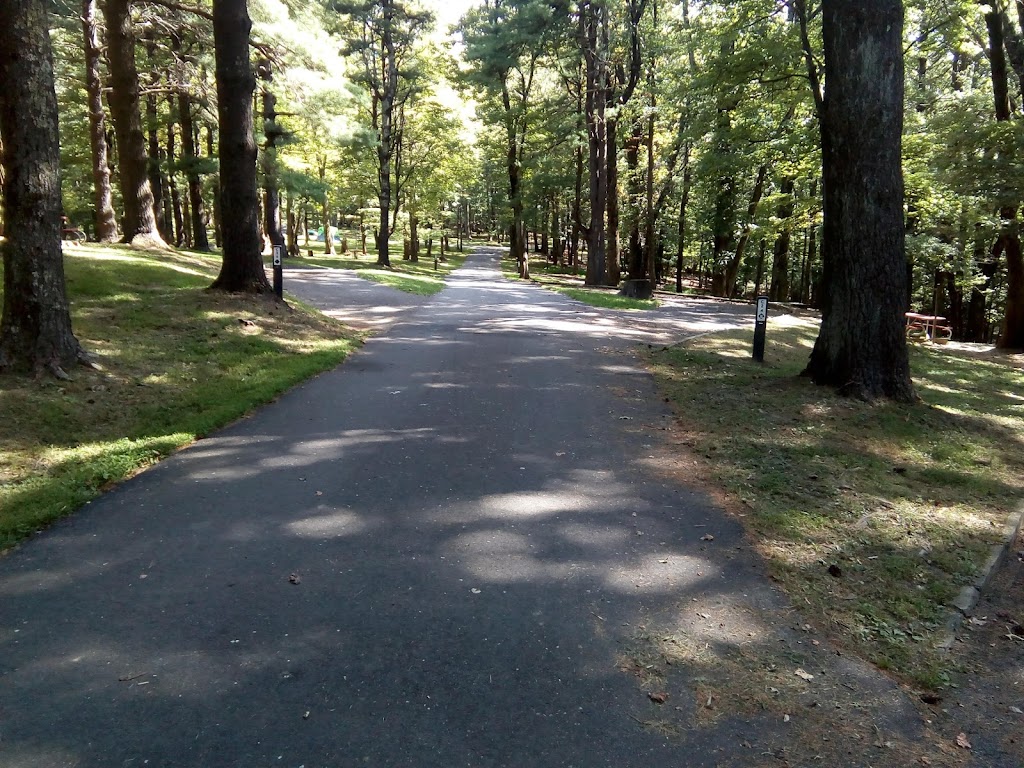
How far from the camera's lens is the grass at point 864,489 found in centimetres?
388

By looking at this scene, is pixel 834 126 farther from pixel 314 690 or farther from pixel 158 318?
pixel 158 318

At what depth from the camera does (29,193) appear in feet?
23.1

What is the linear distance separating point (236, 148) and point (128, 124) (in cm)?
709

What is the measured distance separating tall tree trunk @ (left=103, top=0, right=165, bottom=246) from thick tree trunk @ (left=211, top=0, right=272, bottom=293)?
637 cm

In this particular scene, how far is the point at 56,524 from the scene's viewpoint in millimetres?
4641

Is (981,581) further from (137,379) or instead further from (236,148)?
(236,148)

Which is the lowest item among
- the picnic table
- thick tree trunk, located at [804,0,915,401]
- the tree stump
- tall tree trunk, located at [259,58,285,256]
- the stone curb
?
the stone curb

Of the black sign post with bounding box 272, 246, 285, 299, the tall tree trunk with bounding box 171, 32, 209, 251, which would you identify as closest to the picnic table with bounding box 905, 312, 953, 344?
→ the black sign post with bounding box 272, 246, 285, 299

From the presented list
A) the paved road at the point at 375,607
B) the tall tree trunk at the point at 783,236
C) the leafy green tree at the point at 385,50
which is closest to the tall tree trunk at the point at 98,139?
the leafy green tree at the point at 385,50

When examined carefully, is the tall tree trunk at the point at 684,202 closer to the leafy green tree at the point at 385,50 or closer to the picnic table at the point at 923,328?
the picnic table at the point at 923,328

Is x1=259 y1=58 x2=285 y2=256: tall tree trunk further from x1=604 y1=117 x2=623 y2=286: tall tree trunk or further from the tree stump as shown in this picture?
x1=604 y1=117 x2=623 y2=286: tall tree trunk

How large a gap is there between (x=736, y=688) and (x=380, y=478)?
3243 mm

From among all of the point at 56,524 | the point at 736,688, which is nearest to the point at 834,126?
the point at 736,688

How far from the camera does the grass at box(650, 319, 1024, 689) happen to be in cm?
388
